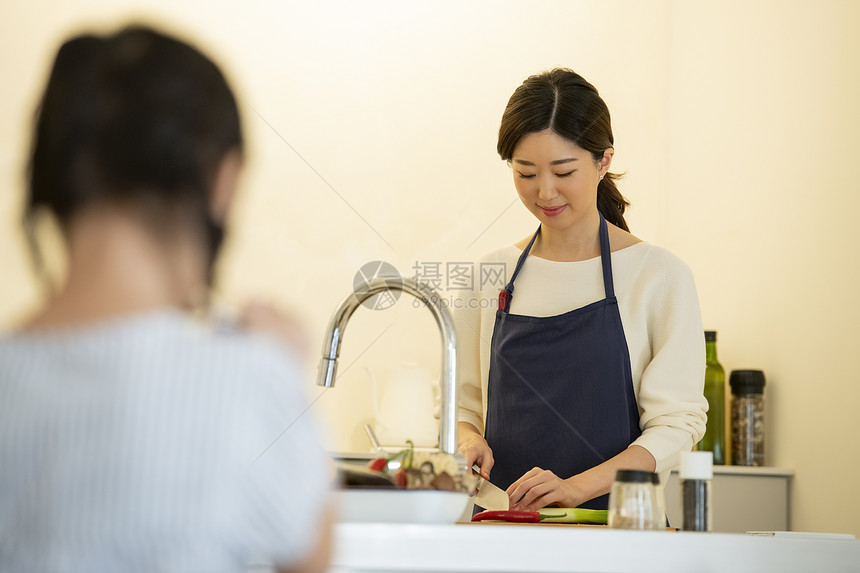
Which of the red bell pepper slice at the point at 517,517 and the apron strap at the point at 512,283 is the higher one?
the apron strap at the point at 512,283

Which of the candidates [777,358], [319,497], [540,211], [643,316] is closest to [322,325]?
[540,211]

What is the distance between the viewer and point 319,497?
466mm

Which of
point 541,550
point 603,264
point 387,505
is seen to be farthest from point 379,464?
point 603,264

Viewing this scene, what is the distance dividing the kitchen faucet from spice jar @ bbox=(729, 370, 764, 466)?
1025mm

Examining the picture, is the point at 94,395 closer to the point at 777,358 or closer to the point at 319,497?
the point at 319,497

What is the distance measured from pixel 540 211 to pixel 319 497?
3.25 ft

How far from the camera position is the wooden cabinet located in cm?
166

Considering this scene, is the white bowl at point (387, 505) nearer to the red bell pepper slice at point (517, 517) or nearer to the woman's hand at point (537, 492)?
the red bell pepper slice at point (517, 517)

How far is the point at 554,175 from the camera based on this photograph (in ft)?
4.48

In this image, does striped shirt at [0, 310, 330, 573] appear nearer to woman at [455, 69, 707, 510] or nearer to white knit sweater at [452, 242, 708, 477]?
white knit sweater at [452, 242, 708, 477]

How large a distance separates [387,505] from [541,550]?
0.44ft

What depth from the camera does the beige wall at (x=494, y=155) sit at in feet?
5.24

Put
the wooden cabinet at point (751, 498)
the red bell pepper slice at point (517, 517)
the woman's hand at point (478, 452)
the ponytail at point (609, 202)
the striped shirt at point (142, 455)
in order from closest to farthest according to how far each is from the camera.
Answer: the striped shirt at point (142, 455) < the red bell pepper slice at point (517, 517) < the woman's hand at point (478, 452) < the ponytail at point (609, 202) < the wooden cabinet at point (751, 498)

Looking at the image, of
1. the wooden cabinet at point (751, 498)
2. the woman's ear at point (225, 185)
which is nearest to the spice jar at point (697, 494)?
the woman's ear at point (225, 185)
